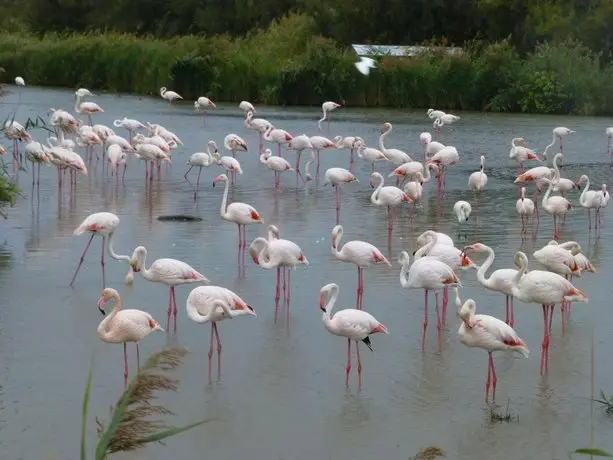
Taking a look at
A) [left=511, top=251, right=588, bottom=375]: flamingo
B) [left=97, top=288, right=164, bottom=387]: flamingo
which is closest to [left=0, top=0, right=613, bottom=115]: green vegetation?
[left=511, top=251, right=588, bottom=375]: flamingo

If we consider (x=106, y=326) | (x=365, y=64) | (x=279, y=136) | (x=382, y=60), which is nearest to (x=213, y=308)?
(x=106, y=326)

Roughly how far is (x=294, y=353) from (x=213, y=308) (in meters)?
0.86

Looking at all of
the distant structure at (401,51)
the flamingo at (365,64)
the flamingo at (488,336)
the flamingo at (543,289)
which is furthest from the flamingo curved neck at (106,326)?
the distant structure at (401,51)

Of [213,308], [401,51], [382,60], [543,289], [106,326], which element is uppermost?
[401,51]

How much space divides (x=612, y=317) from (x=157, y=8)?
5146 cm

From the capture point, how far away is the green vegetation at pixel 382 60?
106 ft

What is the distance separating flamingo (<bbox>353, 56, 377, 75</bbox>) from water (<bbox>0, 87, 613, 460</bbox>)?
15.9 meters

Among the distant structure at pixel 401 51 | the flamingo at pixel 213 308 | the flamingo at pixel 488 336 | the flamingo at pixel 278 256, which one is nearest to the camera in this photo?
the flamingo at pixel 488 336

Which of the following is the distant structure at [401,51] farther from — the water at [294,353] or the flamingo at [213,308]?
the flamingo at [213,308]

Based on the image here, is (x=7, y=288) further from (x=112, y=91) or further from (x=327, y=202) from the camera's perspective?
(x=112, y=91)

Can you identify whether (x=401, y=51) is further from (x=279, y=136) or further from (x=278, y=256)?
(x=278, y=256)

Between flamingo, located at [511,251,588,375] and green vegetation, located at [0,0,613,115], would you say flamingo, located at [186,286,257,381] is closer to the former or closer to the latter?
flamingo, located at [511,251,588,375]

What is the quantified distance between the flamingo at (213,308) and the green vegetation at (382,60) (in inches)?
981

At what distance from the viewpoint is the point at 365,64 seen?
102 feet
